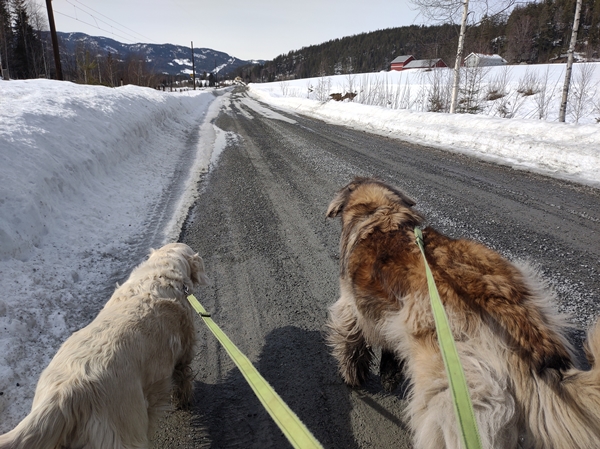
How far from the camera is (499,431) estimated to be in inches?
53.7

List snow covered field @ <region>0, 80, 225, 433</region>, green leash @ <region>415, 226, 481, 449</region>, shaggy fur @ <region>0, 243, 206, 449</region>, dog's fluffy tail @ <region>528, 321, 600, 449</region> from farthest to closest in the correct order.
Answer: snow covered field @ <region>0, 80, 225, 433</region>
shaggy fur @ <region>0, 243, 206, 449</region>
dog's fluffy tail @ <region>528, 321, 600, 449</region>
green leash @ <region>415, 226, 481, 449</region>

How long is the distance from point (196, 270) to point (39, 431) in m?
1.78

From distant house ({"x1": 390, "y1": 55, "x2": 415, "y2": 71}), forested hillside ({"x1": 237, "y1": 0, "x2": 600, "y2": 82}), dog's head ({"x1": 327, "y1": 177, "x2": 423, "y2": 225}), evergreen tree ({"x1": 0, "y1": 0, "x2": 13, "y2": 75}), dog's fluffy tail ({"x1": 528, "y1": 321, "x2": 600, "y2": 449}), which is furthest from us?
distant house ({"x1": 390, "y1": 55, "x2": 415, "y2": 71})

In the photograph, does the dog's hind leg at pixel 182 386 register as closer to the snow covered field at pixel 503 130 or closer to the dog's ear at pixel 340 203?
the dog's ear at pixel 340 203

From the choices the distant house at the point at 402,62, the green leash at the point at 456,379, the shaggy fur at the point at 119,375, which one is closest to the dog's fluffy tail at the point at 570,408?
the green leash at the point at 456,379

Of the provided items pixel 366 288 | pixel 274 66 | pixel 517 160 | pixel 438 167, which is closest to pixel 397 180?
pixel 438 167

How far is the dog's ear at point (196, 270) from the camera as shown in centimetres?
309

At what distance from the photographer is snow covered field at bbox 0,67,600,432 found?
304cm

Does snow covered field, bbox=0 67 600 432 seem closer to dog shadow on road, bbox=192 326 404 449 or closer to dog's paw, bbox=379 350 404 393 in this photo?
dog shadow on road, bbox=192 326 404 449

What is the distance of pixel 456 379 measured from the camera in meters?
1.33

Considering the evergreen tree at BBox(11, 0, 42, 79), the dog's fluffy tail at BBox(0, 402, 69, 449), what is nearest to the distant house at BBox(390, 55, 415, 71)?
the evergreen tree at BBox(11, 0, 42, 79)

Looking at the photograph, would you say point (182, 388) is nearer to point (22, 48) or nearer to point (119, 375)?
point (119, 375)

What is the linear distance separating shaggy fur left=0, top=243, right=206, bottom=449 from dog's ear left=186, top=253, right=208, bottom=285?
15.7 inches

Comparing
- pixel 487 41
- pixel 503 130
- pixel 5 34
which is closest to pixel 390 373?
pixel 503 130
